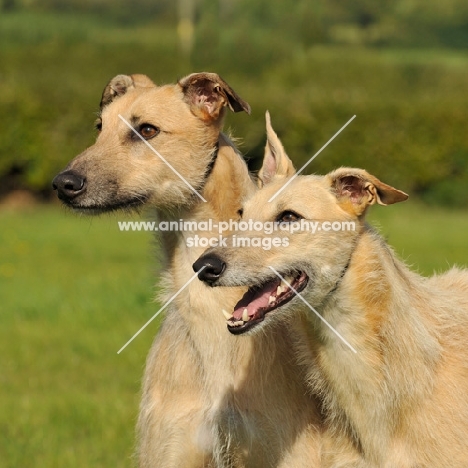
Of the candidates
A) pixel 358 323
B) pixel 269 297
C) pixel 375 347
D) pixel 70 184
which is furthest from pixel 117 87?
pixel 375 347

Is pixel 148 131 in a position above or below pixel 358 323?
above

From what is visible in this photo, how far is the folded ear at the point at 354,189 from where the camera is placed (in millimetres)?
5781

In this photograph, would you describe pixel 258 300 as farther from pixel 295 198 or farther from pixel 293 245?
pixel 295 198

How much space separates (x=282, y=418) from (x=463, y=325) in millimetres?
1286

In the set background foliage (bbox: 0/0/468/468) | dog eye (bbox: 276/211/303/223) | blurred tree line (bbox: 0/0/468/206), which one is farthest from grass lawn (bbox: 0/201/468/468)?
blurred tree line (bbox: 0/0/468/206)

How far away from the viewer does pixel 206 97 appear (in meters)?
6.75

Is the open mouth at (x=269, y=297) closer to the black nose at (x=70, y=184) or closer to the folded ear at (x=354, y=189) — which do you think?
the folded ear at (x=354, y=189)

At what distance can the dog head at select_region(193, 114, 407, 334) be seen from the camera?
5.55 m

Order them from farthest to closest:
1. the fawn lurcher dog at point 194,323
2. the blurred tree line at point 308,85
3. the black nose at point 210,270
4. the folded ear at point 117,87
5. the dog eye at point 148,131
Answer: the blurred tree line at point 308,85
the folded ear at point 117,87
the dog eye at point 148,131
the fawn lurcher dog at point 194,323
the black nose at point 210,270

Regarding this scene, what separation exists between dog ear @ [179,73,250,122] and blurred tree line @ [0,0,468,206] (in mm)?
17984

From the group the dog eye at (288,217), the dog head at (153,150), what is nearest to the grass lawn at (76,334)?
the dog head at (153,150)

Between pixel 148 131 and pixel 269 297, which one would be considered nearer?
pixel 269 297

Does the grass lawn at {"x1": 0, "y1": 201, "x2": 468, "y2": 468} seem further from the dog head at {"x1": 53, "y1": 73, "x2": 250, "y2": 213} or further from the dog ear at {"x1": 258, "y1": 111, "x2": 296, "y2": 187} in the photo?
the dog ear at {"x1": 258, "y1": 111, "x2": 296, "y2": 187}

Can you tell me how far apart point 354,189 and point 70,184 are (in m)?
1.79
